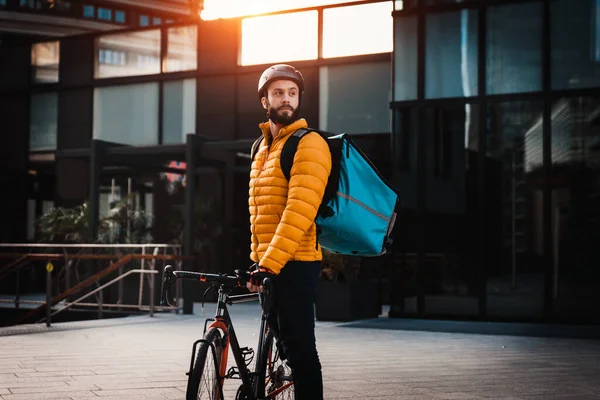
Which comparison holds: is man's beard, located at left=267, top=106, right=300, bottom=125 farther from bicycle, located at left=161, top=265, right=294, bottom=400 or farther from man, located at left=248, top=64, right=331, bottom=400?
bicycle, located at left=161, top=265, right=294, bottom=400

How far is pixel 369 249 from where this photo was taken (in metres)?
4.09

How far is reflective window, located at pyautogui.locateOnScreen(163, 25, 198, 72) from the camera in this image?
18.6 meters

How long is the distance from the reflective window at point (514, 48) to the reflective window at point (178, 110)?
7282mm

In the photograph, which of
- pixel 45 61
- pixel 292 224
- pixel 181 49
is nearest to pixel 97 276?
pixel 181 49

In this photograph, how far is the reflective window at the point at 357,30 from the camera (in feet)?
54.1

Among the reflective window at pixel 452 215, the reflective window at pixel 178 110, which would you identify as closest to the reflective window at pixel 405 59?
the reflective window at pixel 452 215

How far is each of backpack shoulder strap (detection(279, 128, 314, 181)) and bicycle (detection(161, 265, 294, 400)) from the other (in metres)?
0.54

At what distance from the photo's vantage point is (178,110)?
61.0 feet

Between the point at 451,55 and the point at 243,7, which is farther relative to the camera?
the point at 243,7

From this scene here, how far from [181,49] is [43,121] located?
3.95 metres

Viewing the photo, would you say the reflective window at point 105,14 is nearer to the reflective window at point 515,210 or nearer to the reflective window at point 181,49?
the reflective window at point 181,49

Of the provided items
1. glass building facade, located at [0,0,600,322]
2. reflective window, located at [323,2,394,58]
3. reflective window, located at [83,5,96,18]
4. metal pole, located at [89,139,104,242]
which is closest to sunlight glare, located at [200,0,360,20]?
reflective window, located at [323,2,394,58]

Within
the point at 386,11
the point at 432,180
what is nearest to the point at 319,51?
the point at 386,11

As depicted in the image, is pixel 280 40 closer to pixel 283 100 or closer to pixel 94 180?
pixel 94 180
